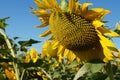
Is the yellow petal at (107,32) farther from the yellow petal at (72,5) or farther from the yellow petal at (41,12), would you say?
the yellow petal at (41,12)

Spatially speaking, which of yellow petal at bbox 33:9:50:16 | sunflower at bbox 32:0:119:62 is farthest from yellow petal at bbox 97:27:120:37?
yellow petal at bbox 33:9:50:16

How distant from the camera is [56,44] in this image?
212cm

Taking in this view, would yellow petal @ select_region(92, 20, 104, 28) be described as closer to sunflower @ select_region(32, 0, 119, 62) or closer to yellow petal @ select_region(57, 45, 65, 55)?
sunflower @ select_region(32, 0, 119, 62)

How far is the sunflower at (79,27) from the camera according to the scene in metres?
1.89

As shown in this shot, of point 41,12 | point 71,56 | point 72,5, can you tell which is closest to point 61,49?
point 71,56

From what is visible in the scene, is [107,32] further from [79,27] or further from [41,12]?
[41,12]

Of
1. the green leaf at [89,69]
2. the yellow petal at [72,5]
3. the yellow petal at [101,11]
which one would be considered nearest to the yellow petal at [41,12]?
the yellow petal at [72,5]

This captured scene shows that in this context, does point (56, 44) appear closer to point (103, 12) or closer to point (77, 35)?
point (77, 35)

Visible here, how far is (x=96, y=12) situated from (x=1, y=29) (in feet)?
5.07

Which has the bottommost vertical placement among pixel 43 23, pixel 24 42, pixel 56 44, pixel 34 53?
pixel 34 53

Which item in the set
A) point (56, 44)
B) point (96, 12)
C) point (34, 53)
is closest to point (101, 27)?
point (96, 12)

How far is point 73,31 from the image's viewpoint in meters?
1.91

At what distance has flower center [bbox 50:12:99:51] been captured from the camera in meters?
1.92

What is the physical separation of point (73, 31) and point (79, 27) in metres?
0.04
